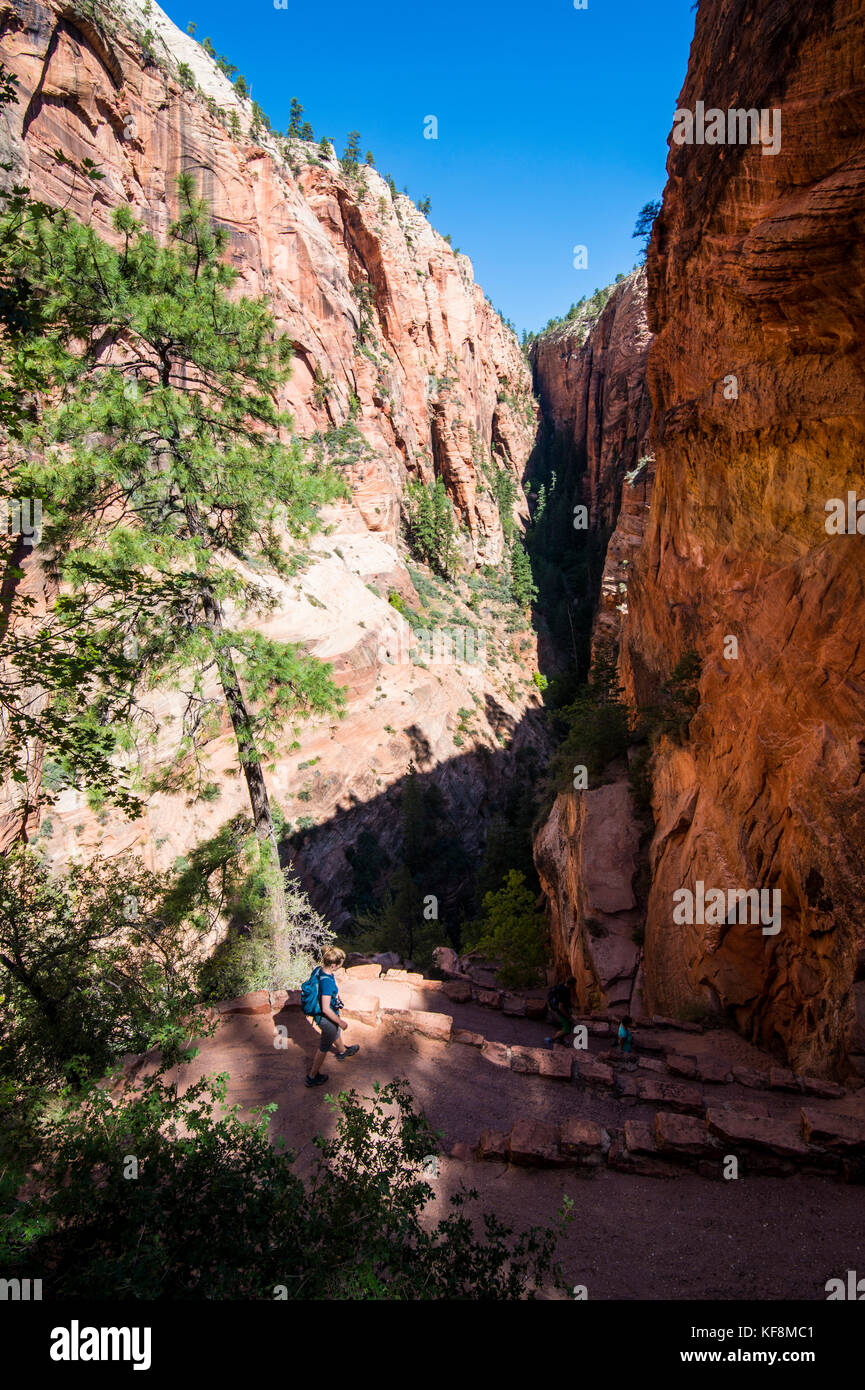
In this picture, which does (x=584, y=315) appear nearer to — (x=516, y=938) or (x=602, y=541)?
(x=602, y=541)

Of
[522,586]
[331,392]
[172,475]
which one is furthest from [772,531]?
[522,586]

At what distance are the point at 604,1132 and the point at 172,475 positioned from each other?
9690 millimetres

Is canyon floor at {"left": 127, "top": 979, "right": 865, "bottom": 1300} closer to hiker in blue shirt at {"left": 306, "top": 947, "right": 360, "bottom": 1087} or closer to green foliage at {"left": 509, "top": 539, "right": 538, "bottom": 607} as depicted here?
hiker in blue shirt at {"left": 306, "top": 947, "right": 360, "bottom": 1087}

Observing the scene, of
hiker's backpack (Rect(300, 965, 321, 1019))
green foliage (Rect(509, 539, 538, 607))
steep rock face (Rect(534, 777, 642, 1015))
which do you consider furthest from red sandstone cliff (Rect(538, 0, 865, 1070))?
green foliage (Rect(509, 539, 538, 607))

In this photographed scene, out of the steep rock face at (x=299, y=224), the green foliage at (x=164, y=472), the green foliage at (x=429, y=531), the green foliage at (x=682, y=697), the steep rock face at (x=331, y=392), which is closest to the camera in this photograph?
the green foliage at (x=164, y=472)

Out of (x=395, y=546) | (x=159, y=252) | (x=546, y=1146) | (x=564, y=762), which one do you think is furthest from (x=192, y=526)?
(x=395, y=546)

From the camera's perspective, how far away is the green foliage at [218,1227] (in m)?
2.85

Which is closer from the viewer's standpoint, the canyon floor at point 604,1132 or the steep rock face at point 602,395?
the canyon floor at point 604,1132

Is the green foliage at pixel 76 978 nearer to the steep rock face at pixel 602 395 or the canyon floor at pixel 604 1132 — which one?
the canyon floor at pixel 604 1132

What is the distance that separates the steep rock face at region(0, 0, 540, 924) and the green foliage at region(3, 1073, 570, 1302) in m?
8.97

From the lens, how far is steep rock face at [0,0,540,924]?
24.0 m

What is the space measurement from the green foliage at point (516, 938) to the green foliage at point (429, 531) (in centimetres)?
Answer: 3563

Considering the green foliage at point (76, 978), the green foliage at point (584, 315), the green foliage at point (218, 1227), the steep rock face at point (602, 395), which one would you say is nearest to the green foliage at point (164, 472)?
the green foliage at point (76, 978)

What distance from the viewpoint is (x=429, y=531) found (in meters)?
49.7
